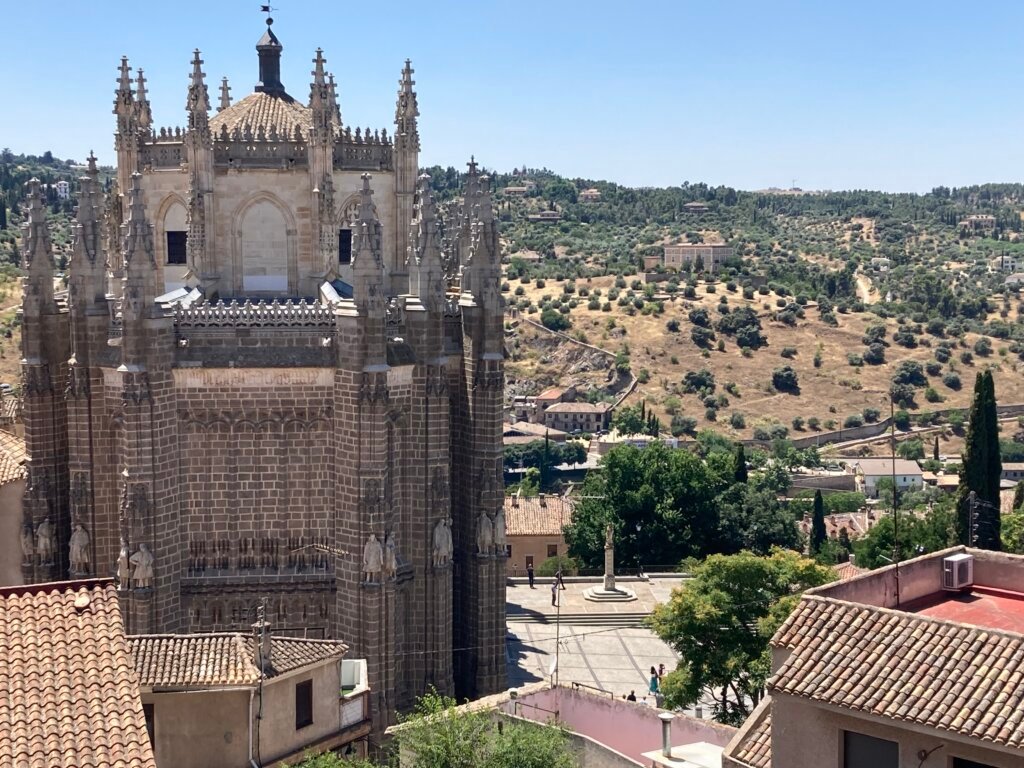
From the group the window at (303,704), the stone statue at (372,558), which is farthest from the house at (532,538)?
the window at (303,704)

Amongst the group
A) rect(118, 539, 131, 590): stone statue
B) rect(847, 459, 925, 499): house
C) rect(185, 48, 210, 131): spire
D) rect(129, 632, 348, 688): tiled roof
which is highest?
rect(185, 48, 210, 131): spire

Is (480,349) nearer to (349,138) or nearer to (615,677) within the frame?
(349,138)

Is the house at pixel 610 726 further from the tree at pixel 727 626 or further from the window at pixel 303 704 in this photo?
the tree at pixel 727 626

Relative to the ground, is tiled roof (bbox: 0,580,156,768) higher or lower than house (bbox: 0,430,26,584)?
higher

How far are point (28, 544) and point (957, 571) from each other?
19160mm

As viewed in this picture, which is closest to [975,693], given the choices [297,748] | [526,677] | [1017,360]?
[297,748]

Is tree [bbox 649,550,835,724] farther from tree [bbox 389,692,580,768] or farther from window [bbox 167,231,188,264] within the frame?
window [bbox 167,231,188,264]

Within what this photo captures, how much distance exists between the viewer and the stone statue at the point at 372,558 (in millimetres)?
27172

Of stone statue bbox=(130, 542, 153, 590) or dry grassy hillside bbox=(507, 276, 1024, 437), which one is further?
dry grassy hillside bbox=(507, 276, 1024, 437)

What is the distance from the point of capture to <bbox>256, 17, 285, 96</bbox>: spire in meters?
32.8

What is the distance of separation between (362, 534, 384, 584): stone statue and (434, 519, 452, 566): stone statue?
1.69 meters

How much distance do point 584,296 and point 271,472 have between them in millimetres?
136898

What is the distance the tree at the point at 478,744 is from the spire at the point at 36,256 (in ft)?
43.5

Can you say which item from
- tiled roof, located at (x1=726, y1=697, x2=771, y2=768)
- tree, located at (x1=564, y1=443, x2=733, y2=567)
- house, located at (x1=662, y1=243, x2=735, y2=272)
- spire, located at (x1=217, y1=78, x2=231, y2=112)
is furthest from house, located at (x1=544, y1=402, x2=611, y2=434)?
tiled roof, located at (x1=726, y1=697, x2=771, y2=768)
